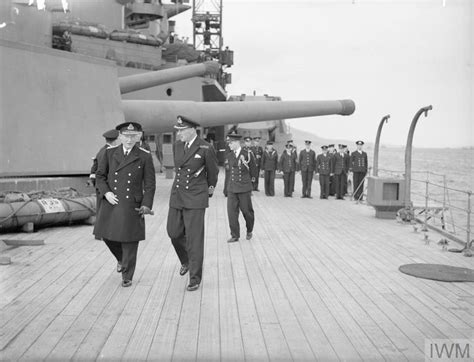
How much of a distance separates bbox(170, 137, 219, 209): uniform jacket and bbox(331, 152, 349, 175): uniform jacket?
9.32 m

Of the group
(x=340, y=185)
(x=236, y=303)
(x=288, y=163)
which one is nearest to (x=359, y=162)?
(x=340, y=185)

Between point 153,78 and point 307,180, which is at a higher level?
point 153,78

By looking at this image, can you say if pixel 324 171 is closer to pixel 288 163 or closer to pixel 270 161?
pixel 288 163

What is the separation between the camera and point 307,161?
14156mm

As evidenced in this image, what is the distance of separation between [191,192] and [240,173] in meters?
2.46

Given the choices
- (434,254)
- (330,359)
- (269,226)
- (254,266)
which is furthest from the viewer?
(269,226)

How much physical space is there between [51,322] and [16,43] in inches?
206

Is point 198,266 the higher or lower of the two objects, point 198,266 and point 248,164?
the lower

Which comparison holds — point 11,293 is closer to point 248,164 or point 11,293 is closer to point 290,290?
point 290,290

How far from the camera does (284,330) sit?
3.56 meters

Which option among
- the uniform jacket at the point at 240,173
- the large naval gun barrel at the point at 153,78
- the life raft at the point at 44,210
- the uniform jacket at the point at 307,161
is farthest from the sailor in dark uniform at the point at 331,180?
the life raft at the point at 44,210

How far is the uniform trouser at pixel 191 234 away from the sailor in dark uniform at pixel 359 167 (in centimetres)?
901

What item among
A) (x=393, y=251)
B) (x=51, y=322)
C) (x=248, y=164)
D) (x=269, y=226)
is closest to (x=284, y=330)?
(x=51, y=322)

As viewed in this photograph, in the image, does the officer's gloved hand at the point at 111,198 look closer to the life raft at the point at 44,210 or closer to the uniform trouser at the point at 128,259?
the uniform trouser at the point at 128,259
